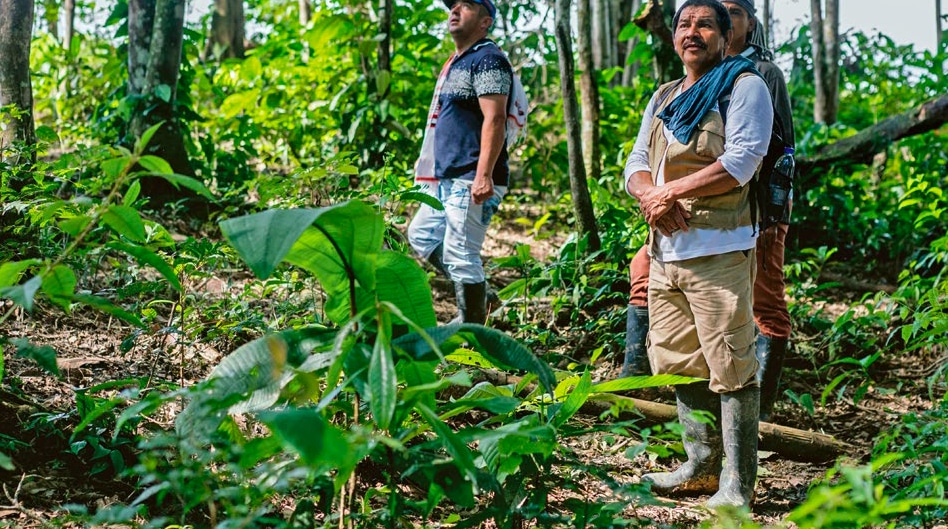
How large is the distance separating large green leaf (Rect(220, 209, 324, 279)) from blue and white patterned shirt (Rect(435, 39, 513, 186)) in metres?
2.76

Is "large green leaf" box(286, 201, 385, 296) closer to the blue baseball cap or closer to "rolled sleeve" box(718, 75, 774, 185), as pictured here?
"rolled sleeve" box(718, 75, 774, 185)

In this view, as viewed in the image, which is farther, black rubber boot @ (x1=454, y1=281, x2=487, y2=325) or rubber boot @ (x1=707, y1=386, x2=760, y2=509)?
black rubber boot @ (x1=454, y1=281, x2=487, y2=325)

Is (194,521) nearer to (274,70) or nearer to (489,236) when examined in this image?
(489,236)

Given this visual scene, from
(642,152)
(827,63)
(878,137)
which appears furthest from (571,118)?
(827,63)

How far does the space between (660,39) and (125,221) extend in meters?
4.94

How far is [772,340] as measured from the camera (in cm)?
457

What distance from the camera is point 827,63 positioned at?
1077 cm

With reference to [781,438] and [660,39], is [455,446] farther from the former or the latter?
[660,39]

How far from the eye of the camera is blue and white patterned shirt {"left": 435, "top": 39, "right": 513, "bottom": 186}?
4809 mm

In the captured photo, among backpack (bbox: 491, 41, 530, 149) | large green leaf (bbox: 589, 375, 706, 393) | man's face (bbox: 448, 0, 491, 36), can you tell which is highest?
man's face (bbox: 448, 0, 491, 36)

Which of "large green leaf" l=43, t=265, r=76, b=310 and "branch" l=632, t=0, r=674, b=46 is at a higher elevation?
"branch" l=632, t=0, r=674, b=46

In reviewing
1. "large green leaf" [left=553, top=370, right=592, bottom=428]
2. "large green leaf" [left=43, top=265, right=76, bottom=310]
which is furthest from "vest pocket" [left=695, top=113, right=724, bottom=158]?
"large green leaf" [left=43, top=265, right=76, bottom=310]

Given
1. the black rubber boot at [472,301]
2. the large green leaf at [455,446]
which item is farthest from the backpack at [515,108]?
the large green leaf at [455,446]

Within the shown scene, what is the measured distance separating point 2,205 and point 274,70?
15.6ft
